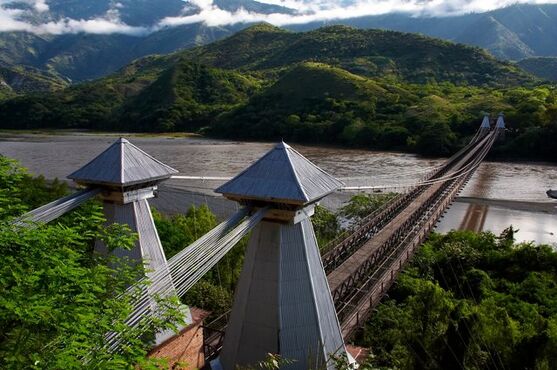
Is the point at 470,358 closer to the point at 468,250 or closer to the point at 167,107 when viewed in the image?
the point at 468,250

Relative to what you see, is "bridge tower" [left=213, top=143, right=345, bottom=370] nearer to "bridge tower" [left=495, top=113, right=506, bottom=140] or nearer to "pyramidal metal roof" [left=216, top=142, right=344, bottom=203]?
"pyramidal metal roof" [left=216, top=142, right=344, bottom=203]

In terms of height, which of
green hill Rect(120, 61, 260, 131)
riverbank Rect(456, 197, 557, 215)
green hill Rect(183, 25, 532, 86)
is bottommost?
riverbank Rect(456, 197, 557, 215)

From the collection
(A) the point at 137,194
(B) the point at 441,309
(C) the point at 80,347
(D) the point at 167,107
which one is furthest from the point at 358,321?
(D) the point at 167,107

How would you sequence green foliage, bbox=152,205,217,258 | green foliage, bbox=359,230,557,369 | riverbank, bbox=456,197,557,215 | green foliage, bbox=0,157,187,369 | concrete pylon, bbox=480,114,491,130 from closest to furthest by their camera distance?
1. green foliage, bbox=0,157,187,369
2. green foliage, bbox=359,230,557,369
3. green foliage, bbox=152,205,217,258
4. riverbank, bbox=456,197,557,215
5. concrete pylon, bbox=480,114,491,130

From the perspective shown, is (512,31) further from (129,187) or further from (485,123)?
(129,187)

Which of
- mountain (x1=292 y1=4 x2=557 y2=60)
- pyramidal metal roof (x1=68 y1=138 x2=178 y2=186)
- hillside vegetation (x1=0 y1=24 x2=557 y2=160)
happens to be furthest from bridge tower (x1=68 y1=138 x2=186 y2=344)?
mountain (x1=292 y1=4 x2=557 y2=60)

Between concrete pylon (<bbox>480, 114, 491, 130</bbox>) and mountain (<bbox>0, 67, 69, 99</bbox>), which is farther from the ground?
mountain (<bbox>0, 67, 69, 99</bbox>)

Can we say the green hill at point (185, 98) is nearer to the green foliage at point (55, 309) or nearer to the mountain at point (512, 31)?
the green foliage at point (55, 309)
